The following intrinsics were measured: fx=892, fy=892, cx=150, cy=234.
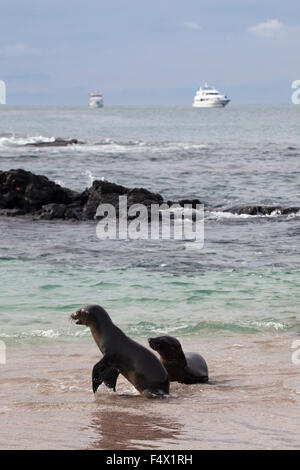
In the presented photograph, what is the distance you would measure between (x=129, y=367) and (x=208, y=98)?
17818cm

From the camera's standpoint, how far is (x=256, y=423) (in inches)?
303

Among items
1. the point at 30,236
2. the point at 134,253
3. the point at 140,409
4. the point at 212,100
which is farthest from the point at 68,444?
the point at 212,100

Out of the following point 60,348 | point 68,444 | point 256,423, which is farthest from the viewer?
point 60,348

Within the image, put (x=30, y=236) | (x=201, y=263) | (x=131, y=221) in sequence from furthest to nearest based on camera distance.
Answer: (x=131, y=221) < (x=30, y=236) < (x=201, y=263)

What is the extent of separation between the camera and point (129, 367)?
29.0 feet

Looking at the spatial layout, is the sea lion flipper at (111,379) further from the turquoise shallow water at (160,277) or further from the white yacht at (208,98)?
the white yacht at (208,98)

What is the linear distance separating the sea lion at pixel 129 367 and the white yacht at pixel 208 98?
6981 inches

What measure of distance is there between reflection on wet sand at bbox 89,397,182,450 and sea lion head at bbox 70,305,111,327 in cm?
122

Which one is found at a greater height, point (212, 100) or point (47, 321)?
point (212, 100)

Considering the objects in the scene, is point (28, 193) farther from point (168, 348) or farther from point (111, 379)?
point (111, 379)

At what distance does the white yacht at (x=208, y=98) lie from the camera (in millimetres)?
184125

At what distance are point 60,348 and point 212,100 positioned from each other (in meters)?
177

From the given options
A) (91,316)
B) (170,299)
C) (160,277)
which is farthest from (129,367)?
(160,277)
